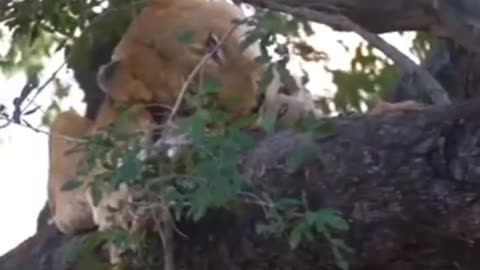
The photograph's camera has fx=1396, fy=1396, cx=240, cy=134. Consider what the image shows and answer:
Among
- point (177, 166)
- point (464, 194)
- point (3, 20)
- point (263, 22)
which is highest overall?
point (3, 20)

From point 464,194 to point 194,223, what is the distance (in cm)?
65

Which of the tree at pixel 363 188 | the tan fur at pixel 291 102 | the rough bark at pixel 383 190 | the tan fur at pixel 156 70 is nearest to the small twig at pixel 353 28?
the tree at pixel 363 188

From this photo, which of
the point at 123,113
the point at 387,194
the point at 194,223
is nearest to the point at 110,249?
the point at 194,223

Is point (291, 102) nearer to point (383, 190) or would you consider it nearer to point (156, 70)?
point (156, 70)

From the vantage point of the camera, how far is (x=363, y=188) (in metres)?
2.49

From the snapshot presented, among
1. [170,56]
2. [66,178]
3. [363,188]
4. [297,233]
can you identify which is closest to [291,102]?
[170,56]

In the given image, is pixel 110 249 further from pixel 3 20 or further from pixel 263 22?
pixel 263 22

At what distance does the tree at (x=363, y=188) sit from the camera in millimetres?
2371

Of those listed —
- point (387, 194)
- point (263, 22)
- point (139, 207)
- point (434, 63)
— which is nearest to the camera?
point (263, 22)

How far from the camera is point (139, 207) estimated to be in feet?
8.64

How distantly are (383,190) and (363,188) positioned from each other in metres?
0.05

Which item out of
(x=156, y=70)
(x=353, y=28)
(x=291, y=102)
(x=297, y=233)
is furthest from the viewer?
(x=156, y=70)

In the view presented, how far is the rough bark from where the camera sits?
7.75 ft

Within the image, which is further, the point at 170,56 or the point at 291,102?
the point at 170,56
